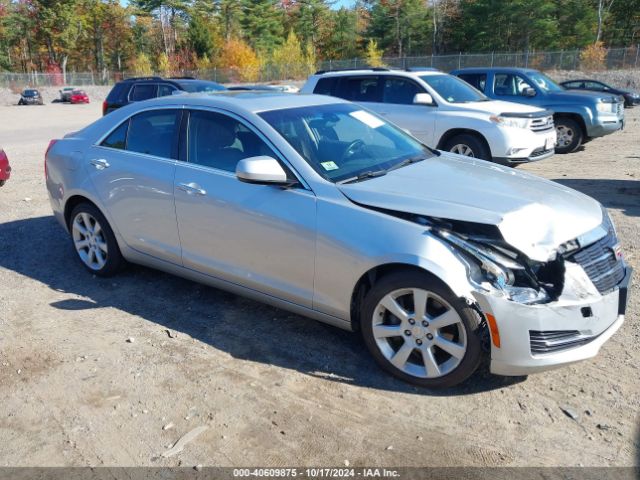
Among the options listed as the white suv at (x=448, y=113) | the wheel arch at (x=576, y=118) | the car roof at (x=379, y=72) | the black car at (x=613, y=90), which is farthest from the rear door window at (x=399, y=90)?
the black car at (x=613, y=90)

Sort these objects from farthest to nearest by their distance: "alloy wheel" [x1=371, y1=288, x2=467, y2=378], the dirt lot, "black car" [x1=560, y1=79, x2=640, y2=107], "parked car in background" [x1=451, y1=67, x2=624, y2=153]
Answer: "black car" [x1=560, y1=79, x2=640, y2=107]
"parked car in background" [x1=451, y1=67, x2=624, y2=153]
"alloy wheel" [x1=371, y1=288, x2=467, y2=378]
the dirt lot

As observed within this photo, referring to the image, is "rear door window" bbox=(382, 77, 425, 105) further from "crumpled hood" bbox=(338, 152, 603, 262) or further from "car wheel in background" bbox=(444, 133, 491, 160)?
"crumpled hood" bbox=(338, 152, 603, 262)

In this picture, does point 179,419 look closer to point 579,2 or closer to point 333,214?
point 333,214

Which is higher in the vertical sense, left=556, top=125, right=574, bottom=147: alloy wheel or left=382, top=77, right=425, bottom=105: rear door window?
left=382, top=77, right=425, bottom=105: rear door window

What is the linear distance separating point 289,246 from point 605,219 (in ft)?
6.89

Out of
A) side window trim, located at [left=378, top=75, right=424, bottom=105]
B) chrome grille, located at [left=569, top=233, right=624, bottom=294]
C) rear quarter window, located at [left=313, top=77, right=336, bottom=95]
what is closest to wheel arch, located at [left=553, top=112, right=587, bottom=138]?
side window trim, located at [left=378, top=75, right=424, bottom=105]

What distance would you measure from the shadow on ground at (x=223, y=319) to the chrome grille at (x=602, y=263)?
78cm

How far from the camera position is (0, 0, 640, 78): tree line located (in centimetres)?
5731

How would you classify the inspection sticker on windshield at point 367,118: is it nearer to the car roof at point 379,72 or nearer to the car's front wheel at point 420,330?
the car's front wheel at point 420,330

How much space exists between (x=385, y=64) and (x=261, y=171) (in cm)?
5269

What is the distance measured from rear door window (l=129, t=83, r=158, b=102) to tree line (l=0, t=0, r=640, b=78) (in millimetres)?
47221

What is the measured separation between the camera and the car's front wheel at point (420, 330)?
3.19 metres

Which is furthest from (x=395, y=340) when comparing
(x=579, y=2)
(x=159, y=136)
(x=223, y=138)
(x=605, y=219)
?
(x=579, y=2)

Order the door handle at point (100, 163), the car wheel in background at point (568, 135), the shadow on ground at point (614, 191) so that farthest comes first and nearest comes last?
the car wheel in background at point (568, 135) < the shadow on ground at point (614, 191) < the door handle at point (100, 163)
